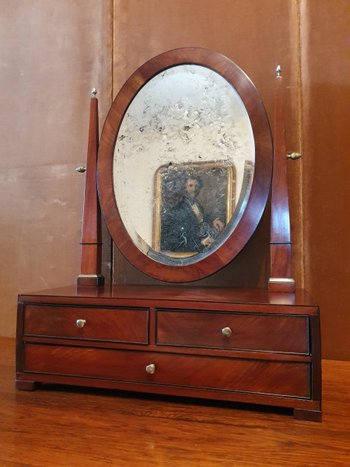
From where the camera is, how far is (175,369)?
872 mm

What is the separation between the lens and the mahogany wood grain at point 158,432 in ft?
2.11

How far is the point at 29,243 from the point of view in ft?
4.90

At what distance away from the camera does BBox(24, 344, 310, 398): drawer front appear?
0.80 metres

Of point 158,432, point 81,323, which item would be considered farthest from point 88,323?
point 158,432

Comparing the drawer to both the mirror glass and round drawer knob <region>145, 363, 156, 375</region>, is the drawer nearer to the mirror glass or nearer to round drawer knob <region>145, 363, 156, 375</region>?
round drawer knob <region>145, 363, 156, 375</region>

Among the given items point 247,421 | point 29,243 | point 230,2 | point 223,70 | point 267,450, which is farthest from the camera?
point 29,243

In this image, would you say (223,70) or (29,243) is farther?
(29,243)

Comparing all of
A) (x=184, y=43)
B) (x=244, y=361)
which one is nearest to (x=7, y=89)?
A: (x=184, y=43)

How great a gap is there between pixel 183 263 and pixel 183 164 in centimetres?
30

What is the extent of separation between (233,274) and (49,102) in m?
0.95

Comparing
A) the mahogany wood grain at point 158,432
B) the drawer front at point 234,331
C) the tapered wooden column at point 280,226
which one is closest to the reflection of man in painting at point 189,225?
the tapered wooden column at point 280,226

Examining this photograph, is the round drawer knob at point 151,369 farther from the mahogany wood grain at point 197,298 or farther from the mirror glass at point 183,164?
the mirror glass at point 183,164

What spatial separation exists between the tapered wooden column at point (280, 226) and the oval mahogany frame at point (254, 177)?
3cm

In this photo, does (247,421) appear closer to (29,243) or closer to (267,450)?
(267,450)
